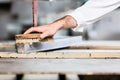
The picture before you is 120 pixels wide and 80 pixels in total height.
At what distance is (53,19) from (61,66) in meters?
1.70

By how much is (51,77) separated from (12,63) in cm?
50

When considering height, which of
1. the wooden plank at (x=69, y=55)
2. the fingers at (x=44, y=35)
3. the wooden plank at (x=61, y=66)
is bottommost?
the wooden plank at (x=61, y=66)

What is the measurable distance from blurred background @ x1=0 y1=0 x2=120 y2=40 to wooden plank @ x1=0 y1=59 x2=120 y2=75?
1.56 meters

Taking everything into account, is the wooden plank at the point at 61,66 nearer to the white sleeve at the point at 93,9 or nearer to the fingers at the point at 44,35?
the fingers at the point at 44,35

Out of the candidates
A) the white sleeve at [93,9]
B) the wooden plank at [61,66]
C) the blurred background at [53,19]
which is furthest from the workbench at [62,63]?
the blurred background at [53,19]

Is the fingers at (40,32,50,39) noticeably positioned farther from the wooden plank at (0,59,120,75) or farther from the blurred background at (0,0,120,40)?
the blurred background at (0,0,120,40)

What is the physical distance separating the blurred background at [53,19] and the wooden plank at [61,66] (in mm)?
1562

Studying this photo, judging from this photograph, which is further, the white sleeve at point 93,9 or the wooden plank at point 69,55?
the white sleeve at point 93,9

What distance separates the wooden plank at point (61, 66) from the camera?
29.7 inches

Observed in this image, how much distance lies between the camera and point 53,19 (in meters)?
2.47

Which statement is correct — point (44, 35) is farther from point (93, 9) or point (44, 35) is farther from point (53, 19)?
point (53, 19)

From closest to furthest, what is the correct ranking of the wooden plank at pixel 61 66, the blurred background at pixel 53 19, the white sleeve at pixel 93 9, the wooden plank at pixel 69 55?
the wooden plank at pixel 61 66
the wooden plank at pixel 69 55
the white sleeve at pixel 93 9
the blurred background at pixel 53 19

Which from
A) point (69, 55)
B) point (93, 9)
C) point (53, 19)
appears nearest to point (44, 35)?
point (69, 55)

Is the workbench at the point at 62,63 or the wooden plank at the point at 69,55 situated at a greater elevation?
the wooden plank at the point at 69,55
